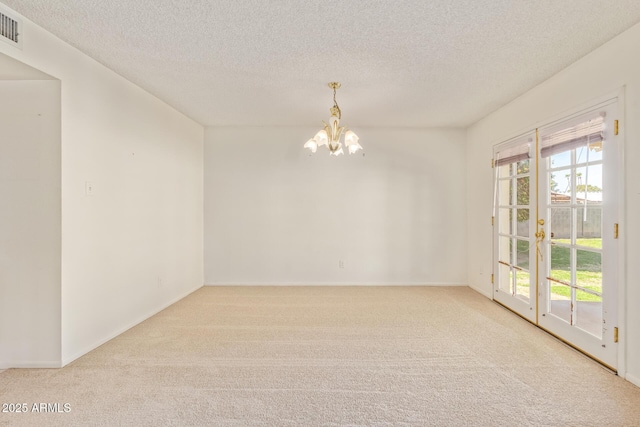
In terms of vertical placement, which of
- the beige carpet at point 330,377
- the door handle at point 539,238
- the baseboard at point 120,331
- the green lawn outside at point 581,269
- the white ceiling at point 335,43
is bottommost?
the beige carpet at point 330,377

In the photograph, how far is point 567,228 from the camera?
9.67ft

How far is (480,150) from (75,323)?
5.32m

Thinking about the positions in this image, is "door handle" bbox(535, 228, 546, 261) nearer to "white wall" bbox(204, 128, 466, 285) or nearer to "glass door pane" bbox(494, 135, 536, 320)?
"glass door pane" bbox(494, 135, 536, 320)

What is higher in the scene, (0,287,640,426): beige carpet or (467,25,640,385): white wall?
(467,25,640,385): white wall

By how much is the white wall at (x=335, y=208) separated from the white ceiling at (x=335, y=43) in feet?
4.50

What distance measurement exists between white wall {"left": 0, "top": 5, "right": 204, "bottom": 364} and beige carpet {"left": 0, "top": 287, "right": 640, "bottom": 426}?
36 centimetres

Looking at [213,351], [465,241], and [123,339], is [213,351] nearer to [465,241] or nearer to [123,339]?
[123,339]

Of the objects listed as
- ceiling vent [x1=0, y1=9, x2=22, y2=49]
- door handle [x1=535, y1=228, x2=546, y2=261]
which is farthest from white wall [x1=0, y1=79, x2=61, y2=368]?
door handle [x1=535, y1=228, x2=546, y2=261]

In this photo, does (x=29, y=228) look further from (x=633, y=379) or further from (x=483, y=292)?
(x=483, y=292)

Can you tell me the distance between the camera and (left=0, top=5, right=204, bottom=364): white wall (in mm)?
2533

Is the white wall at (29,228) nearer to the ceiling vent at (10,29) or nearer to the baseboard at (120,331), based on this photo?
the baseboard at (120,331)

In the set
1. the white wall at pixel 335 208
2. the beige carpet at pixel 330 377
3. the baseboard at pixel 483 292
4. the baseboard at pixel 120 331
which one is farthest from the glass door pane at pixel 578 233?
the baseboard at pixel 120 331

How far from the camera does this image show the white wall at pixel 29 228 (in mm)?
2459

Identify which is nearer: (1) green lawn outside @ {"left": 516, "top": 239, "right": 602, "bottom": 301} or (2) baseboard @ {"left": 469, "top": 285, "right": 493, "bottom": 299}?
(1) green lawn outside @ {"left": 516, "top": 239, "right": 602, "bottom": 301}
